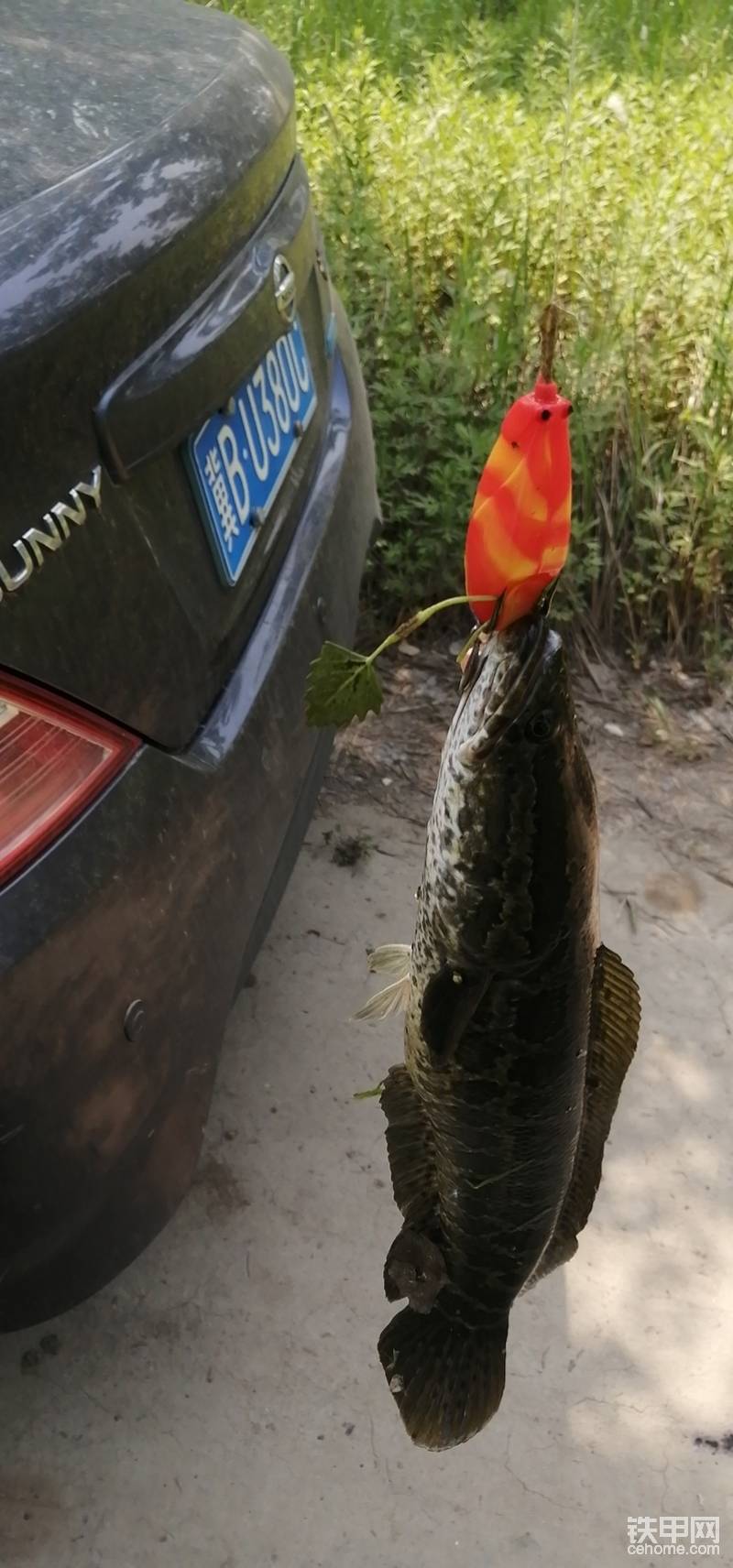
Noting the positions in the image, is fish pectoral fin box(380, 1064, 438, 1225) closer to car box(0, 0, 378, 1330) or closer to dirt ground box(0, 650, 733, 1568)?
car box(0, 0, 378, 1330)

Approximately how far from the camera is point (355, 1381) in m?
2.24

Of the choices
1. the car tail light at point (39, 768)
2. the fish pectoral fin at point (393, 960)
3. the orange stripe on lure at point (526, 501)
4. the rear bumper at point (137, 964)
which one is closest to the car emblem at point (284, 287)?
the rear bumper at point (137, 964)

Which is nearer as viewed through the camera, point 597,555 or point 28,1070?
point 28,1070

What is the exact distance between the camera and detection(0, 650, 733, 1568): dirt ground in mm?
2080

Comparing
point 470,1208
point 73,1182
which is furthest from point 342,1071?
point 470,1208

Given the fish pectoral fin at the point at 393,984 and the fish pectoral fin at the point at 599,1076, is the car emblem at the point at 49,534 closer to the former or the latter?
the fish pectoral fin at the point at 393,984

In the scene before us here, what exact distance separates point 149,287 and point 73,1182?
1072 mm

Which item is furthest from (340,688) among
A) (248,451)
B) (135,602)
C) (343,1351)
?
(343,1351)

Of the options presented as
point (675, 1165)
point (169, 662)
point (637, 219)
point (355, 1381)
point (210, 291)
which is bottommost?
point (675, 1165)

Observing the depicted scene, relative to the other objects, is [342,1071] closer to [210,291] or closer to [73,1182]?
[73,1182]

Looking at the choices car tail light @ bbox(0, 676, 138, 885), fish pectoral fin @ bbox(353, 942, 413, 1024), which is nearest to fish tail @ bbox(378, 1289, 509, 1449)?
fish pectoral fin @ bbox(353, 942, 413, 1024)

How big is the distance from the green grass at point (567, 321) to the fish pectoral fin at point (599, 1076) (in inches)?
91.0

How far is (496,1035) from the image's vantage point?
124 cm

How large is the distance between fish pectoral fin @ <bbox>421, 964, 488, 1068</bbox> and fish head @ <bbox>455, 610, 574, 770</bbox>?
0.72 feet
